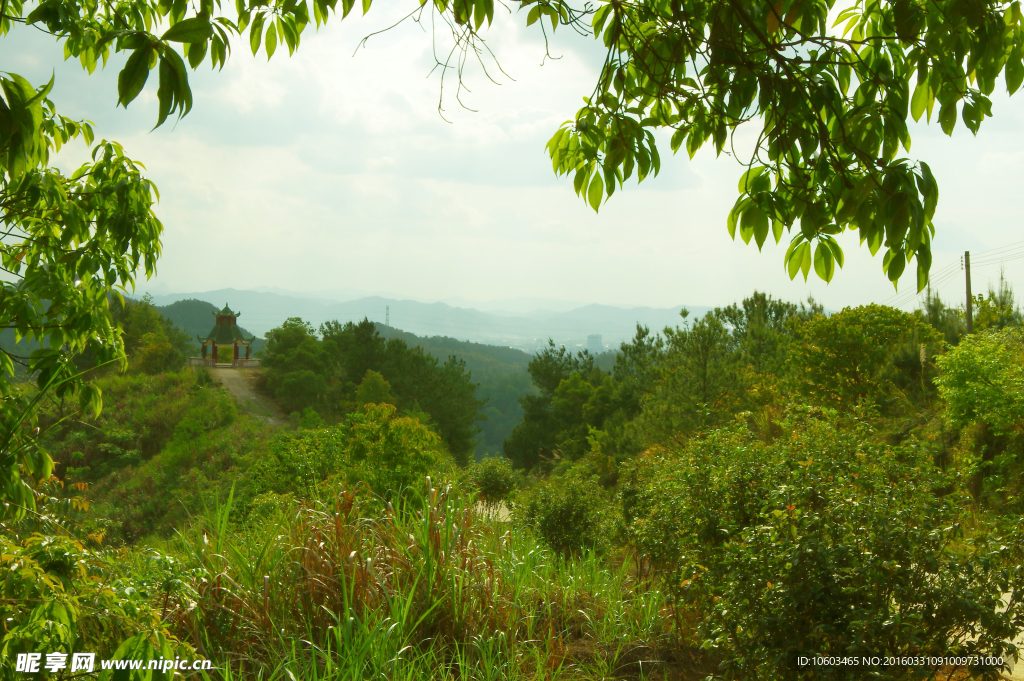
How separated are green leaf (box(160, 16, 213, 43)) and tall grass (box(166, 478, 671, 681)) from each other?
1.87 m

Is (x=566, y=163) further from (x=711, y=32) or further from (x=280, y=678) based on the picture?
(x=280, y=678)

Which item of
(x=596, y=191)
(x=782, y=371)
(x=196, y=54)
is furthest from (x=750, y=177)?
(x=782, y=371)

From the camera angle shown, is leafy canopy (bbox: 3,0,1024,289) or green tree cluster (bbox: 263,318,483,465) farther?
green tree cluster (bbox: 263,318,483,465)

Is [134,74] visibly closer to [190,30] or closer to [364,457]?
[190,30]

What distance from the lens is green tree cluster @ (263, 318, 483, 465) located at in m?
27.2

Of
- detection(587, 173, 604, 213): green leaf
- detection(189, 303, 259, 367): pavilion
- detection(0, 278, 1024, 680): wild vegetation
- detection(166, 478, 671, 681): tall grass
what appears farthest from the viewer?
detection(189, 303, 259, 367): pavilion

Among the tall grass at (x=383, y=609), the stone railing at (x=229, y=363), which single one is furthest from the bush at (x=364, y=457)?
the stone railing at (x=229, y=363)

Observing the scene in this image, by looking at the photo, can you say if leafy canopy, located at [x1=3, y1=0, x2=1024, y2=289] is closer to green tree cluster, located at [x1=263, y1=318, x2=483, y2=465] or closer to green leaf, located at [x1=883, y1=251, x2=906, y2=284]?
green leaf, located at [x1=883, y1=251, x2=906, y2=284]

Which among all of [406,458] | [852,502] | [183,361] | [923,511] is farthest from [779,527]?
[183,361]

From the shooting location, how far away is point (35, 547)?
4.71ft

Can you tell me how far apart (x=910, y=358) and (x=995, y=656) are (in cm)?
1188

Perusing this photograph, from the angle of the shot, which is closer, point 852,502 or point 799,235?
point 799,235

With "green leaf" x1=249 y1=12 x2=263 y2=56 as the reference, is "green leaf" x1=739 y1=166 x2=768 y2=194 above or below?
below

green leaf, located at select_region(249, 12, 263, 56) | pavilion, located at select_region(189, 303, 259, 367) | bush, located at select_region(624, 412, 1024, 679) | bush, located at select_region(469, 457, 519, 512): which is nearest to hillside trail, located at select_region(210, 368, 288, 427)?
pavilion, located at select_region(189, 303, 259, 367)
